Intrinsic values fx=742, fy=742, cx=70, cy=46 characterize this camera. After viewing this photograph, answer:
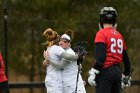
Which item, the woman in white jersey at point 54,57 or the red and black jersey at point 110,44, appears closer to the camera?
the red and black jersey at point 110,44

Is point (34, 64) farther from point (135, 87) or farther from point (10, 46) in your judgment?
point (135, 87)

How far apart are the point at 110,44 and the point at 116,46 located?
114 millimetres

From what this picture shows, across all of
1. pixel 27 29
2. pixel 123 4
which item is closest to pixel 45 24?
pixel 27 29

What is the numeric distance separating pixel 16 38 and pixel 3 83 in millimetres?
5359

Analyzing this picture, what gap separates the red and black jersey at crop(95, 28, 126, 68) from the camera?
10.7 m

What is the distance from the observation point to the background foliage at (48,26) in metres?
18.2

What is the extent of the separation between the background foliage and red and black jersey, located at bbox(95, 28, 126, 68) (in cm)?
711

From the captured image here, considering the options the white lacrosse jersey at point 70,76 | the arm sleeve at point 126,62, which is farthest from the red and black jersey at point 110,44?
the white lacrosse jersey at point 70,76

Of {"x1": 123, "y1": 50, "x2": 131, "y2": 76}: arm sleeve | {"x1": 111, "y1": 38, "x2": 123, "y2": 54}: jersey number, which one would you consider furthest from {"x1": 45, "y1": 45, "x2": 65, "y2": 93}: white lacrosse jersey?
{"x1": 111, "y1": 38, "x2": 123, "y2": 54}: jersey number

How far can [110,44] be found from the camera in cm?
1077

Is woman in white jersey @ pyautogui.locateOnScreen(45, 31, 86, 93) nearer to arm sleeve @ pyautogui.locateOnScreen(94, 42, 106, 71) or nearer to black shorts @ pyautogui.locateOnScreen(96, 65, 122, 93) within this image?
black shorts @ pyautogui.locateOnScreen(96, 65, 122, 93)

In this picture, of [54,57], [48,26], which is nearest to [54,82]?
[54,57]

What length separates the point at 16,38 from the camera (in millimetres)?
18359

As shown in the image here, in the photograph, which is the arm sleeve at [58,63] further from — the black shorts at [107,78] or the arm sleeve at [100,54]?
the arm sleeve at [100,54]
